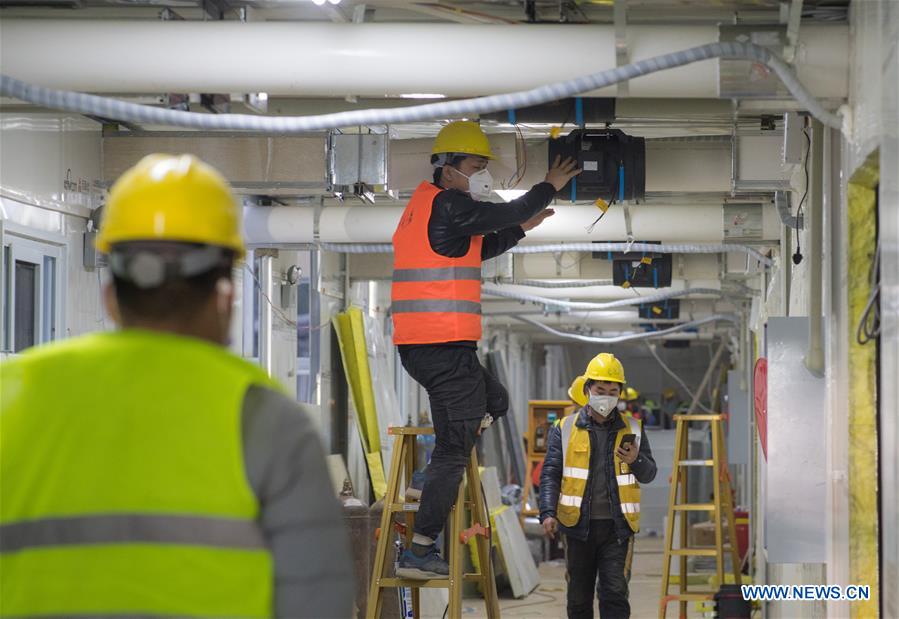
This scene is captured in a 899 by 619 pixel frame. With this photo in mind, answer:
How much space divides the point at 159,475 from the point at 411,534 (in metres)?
3.72

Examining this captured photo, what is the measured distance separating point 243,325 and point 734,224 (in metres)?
3.18

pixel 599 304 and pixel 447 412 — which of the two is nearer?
pixel 447 412

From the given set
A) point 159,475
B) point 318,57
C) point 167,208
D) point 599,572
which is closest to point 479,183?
point 318,57

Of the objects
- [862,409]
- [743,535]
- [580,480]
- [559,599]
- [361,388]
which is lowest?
[559,599]

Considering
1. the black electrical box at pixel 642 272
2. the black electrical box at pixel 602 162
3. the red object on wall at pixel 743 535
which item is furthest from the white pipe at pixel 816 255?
the red object on wall at pixel 743 535

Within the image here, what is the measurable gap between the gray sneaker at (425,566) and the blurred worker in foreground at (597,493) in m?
1.29

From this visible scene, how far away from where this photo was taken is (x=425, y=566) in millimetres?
4891

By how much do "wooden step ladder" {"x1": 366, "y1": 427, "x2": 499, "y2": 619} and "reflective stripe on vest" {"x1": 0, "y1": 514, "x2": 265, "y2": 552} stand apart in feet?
10.3

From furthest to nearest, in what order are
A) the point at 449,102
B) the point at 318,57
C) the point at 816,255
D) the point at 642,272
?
1. the point at 642,272
2. the point at 816,255
3. the point at 318,57
4. the point at 449,102

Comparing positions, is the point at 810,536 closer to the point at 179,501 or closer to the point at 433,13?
the point at 433,13

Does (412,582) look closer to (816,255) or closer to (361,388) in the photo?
(816,255)

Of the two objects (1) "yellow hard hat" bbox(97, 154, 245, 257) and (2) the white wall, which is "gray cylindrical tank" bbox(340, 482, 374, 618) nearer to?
(2) the white wall

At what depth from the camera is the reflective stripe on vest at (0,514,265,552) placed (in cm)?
177

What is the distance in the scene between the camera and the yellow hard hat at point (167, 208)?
1828 millimetres
